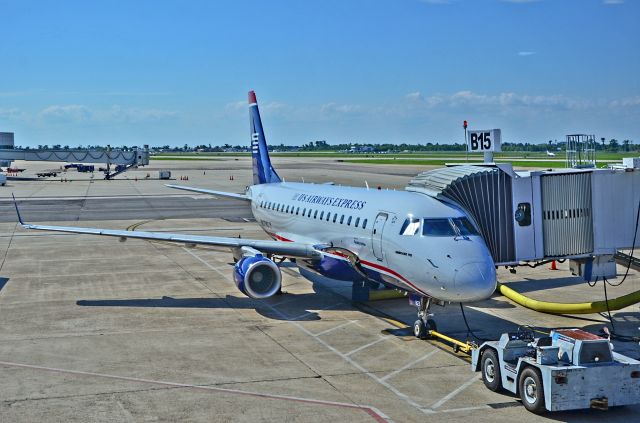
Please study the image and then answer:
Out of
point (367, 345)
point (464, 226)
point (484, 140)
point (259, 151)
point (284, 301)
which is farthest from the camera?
point (259, 151)

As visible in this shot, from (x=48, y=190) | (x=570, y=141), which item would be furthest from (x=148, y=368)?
(x=48, y=190)

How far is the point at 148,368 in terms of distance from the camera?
779 inches

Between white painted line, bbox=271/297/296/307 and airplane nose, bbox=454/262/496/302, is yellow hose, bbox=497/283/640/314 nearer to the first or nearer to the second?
airplane nose, bbox=454/262/496/302

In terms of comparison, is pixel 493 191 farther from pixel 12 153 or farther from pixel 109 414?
pixel 12 153

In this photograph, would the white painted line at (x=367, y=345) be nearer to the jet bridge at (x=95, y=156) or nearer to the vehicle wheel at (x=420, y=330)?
the vehicle wheel at (x=420, y=330)

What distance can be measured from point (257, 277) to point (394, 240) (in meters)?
5.94

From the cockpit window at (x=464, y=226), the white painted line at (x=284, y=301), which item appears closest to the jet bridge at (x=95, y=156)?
the white painted line at (x=284, y=301)

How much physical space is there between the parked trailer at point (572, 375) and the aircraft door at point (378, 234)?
683 cm

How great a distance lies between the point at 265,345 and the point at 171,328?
392cm

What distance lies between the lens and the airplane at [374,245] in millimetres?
20453

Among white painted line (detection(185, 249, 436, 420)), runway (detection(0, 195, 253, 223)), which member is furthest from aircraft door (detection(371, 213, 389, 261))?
runway (detection(0, 195, 253, 223))

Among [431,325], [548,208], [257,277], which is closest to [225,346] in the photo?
[257,277]

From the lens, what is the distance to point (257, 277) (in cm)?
2627

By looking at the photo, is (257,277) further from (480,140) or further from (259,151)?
(259,151)
